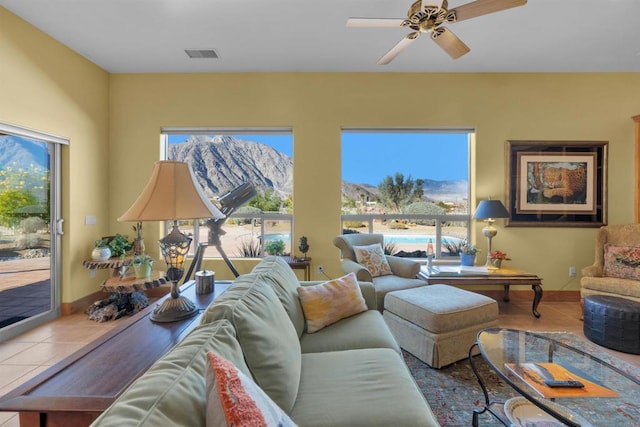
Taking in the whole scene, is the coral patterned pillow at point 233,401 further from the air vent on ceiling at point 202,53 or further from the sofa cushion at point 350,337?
the air vent on ceiling at point 202,53

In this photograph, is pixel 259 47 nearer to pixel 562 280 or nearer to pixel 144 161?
pixel 144 161

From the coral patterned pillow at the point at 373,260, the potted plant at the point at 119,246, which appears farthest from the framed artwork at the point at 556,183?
the potted plant at the point at 119,246

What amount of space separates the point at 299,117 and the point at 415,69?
5.29 feet

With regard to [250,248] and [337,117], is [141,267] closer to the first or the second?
[250,248]

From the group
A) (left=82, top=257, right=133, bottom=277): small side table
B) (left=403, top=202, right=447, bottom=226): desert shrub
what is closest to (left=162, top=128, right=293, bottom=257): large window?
(left=82, top=257, right=133, bottom=277): small side table

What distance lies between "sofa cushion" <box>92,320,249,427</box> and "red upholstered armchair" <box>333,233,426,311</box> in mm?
2081

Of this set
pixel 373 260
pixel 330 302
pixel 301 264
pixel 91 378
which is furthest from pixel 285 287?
pixel 301 264

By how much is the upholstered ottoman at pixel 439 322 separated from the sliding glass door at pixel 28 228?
11.7 feet

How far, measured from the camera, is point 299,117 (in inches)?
154

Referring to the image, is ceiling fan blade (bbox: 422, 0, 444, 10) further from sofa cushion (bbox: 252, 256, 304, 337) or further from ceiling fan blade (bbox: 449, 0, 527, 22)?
sofa cushion (bbox: 252, 256, 304, 337)

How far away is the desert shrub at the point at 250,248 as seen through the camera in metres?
4.09

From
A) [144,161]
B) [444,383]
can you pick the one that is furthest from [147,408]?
[144,161]

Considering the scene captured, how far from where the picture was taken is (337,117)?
154 inches

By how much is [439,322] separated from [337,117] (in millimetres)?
2775
